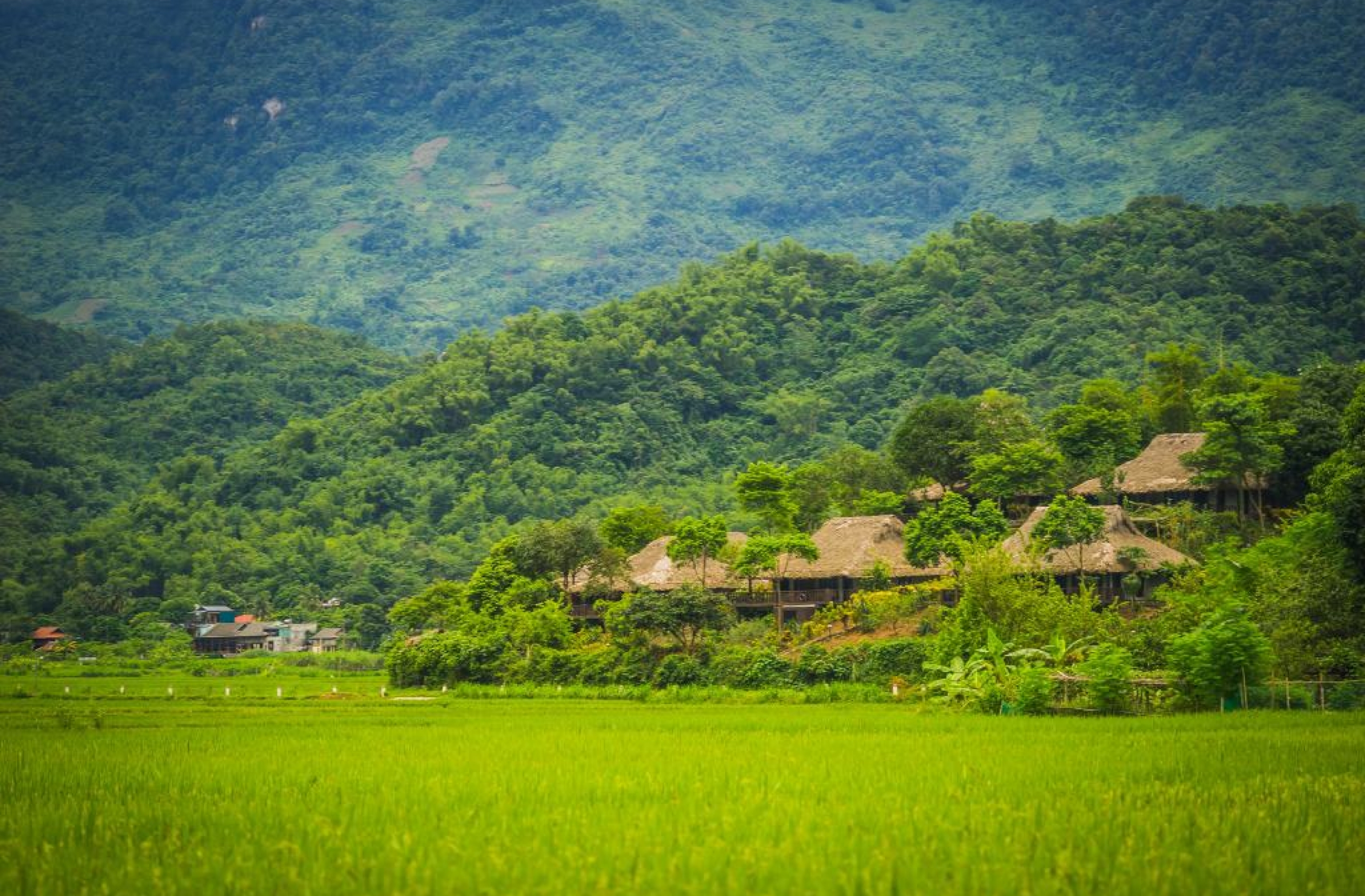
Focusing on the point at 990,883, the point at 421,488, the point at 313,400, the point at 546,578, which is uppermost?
the point at 313,400

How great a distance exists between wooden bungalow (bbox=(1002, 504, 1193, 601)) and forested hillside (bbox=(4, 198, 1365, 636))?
37.4 meters

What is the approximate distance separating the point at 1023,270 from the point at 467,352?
3945 cm

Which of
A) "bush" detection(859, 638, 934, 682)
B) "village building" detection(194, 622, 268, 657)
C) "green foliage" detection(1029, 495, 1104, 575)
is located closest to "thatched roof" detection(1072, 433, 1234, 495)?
"green foliage" detection(1029, 495, 1104, 575)

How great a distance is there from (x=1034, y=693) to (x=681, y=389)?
72573 millimetres

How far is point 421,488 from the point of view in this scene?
306ft

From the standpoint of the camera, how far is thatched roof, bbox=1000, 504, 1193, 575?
43.7 meters

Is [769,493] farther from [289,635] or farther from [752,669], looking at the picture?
[289,635]

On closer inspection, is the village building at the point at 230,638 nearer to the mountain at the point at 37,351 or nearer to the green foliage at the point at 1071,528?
the green foliage at the point at 1071,528

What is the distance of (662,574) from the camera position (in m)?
52.5

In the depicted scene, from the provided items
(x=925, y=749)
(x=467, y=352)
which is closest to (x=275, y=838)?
(x=925, y=749)

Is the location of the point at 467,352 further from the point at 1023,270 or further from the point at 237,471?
the point at 1023,270

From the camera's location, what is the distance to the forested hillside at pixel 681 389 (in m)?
86.2

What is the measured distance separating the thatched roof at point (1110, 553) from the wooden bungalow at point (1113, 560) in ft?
0.05

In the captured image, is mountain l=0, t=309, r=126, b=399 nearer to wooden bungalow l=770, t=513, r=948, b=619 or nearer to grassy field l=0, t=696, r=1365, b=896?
wooden bungalow l=770, t=513, r=948, b=619
